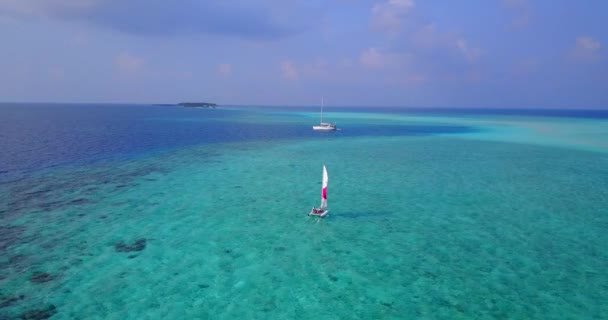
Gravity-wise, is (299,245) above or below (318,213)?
below

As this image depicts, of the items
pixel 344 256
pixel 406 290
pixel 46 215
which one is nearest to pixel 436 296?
pixel 406 290

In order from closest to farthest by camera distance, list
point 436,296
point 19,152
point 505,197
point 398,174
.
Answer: point 436,296
point 505,197
point 398,174
point 19,152

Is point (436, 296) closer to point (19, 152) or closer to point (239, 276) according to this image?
point (239, 276)

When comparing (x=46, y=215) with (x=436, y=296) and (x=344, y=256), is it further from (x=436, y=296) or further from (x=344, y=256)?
(x=436, y=296)

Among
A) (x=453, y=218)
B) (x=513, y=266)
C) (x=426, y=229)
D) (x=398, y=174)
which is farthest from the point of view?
(x=398, y=174)

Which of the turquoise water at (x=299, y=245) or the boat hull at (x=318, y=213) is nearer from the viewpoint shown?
the turquoise water at (x=299, y=245)

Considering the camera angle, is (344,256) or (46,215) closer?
(344,256)

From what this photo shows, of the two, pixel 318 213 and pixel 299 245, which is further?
pixel 318 213

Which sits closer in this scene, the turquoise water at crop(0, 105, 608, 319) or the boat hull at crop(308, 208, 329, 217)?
the turquoise water at crop(0, 105, 608, 319)
